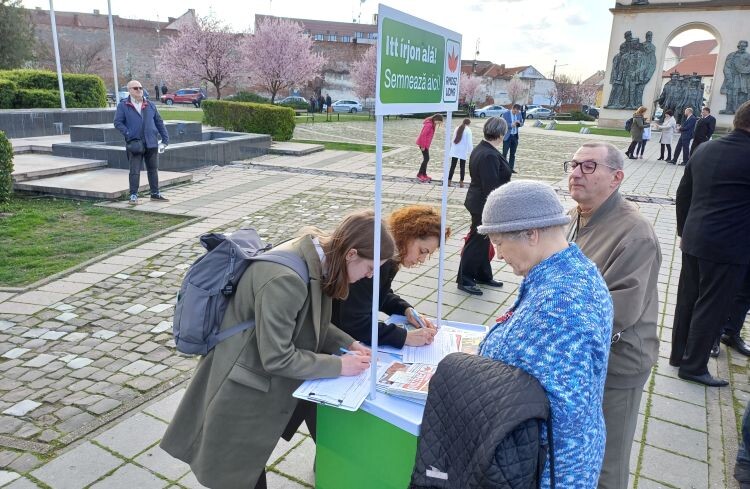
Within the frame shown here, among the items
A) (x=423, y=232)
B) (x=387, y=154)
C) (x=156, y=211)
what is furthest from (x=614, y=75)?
(x=423, y=232)

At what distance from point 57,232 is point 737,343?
8291 mm

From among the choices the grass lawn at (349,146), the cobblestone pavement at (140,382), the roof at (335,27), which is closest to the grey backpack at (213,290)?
the cobblestone pavement at (140,382)

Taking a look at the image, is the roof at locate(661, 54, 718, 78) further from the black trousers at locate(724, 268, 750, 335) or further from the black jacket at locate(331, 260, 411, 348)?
the black jacket at locate(331, 260, 411, 348)

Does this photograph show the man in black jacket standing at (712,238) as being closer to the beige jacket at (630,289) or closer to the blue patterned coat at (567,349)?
the beige jacket at (630,289)

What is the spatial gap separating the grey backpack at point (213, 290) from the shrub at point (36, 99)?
18.8 metres

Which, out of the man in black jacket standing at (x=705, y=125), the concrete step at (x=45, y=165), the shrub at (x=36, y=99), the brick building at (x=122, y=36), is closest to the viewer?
the concrete step at (x=45, y=165)

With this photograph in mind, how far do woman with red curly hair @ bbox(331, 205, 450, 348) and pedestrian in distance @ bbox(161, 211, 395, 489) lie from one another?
410mm

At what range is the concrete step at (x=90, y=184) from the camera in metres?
9.28

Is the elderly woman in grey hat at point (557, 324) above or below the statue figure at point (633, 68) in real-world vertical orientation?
below

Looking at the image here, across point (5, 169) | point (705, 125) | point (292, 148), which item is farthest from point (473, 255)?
point (705, 125)

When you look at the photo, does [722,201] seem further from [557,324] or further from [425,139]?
[425,139]

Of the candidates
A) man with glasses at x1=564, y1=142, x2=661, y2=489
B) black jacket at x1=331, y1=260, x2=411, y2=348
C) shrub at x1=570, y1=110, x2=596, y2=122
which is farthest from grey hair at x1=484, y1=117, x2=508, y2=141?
shrub at x1=570, y1=110, x2=596, y2=122

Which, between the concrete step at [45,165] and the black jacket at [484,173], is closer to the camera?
the black jacket at [484,173]

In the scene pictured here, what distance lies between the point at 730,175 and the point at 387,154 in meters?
14.7
